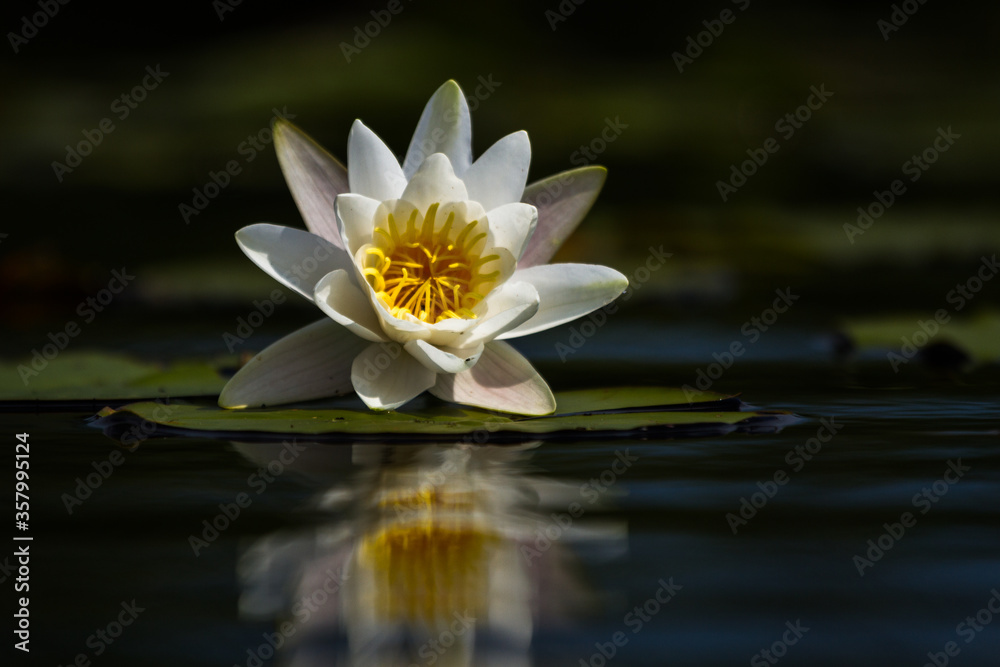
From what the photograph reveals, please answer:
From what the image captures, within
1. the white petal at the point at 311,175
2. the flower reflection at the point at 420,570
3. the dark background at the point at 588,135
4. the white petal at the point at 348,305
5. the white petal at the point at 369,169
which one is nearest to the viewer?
the flower reflection at the point at 420,570

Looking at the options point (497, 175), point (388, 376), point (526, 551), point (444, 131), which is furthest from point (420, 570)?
point (444, 131)

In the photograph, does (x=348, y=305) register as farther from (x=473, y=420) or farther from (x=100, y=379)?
(x=100, y=379)

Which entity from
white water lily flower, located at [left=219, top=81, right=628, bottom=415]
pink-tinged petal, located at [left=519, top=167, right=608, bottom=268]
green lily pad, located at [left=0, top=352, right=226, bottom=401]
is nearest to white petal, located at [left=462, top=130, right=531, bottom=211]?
white water lily flower, located at [left=219, top=81, right=628, bottom=415]

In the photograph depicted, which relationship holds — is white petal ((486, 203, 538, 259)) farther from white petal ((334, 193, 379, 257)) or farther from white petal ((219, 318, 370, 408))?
white petal ((219, 318, 370, 408))

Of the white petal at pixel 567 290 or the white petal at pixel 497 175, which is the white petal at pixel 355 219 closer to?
the white petal at pixel 497 175

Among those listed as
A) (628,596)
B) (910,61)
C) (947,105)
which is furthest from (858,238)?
(628,596)

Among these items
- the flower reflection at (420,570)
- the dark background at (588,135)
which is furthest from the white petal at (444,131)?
the dark background at (588,135)
